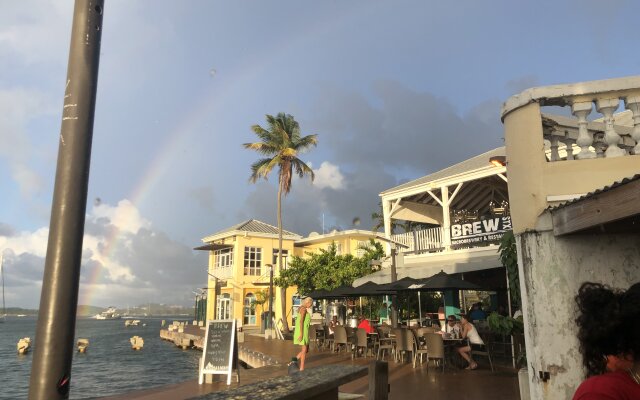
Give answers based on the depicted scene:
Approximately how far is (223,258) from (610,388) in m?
39.2

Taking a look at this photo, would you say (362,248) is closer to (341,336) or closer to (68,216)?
(341,336)

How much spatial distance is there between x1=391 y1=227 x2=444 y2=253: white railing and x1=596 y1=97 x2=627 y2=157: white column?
13101 mm

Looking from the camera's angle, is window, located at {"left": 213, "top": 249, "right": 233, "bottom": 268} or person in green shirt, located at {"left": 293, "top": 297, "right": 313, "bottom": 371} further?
window, located at {"left": 213, "top": 249, "right": 233, "bottom": 268}

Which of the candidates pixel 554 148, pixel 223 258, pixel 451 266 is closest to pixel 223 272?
pixel 223 258

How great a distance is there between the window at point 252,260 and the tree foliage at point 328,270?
503 inches

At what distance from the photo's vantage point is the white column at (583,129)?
460cm

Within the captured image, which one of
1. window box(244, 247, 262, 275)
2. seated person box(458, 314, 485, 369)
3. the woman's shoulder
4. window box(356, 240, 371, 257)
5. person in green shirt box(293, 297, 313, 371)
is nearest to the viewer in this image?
the woman's shoulder

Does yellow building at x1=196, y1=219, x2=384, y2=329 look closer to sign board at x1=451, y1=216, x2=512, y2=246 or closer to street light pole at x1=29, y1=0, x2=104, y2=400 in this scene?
sign board at x1=451, y1=216, x2=512, y2=246

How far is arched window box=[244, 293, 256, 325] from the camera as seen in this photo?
36.7 metres

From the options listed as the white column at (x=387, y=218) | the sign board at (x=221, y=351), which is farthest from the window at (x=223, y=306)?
the sign board at (x=221, y=351)

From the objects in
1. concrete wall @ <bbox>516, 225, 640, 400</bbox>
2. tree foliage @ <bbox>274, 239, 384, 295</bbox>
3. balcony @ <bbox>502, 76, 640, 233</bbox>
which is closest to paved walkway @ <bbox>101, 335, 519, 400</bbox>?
concrete wall @ <bbox>516, 225, 640, 400</bbox>

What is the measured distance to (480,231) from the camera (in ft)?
50.9

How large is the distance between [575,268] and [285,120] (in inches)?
1083

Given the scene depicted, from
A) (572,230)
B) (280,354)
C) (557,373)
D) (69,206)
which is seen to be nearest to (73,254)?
(69,206)
